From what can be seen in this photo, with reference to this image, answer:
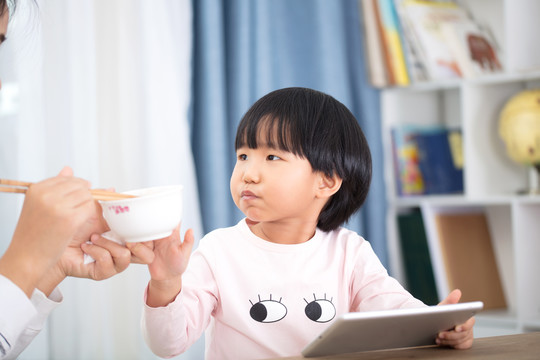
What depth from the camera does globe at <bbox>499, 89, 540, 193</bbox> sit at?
222 cm

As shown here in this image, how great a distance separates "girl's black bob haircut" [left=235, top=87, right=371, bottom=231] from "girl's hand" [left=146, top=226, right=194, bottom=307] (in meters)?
0.31

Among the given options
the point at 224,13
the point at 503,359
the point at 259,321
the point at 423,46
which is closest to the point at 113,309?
the point at 259,321

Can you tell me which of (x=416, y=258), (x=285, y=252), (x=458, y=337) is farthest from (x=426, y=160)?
(x=458, y=337)

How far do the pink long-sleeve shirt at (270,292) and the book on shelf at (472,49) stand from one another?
1.57 metres

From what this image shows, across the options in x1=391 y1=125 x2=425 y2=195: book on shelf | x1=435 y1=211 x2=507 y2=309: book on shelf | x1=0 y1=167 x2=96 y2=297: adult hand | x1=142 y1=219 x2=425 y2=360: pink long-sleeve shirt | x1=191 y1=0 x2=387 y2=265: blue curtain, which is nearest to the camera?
x1=0 y1=167 x2=96 y2=297: adult hand

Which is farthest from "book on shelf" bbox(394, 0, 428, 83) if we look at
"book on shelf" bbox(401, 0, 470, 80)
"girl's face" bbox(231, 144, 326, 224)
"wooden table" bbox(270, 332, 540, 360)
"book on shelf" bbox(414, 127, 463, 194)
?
"wooden table" bbox(270, 332, 540, 360)

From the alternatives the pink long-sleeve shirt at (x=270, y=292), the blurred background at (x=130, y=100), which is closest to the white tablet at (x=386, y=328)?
the pink long-sleeve shirt at (x=270, y=292)

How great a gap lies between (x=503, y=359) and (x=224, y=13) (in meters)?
1.69

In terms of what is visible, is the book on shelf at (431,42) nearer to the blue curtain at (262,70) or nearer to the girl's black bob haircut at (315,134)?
the blue curtain at (262,70)

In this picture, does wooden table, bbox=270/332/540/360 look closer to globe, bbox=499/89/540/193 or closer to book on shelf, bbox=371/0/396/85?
globe, bbox=499/89/540/193

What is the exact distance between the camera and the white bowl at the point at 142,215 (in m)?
0.74

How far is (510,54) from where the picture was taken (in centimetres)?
226

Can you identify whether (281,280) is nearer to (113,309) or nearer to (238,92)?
(113,309)

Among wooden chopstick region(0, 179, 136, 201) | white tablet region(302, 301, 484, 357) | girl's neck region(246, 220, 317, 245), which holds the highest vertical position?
wooden chopstick region(0, 179, 136, 201)
